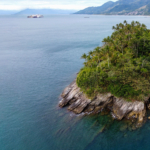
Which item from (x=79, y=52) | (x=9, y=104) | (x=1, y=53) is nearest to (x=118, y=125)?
(x=9, y=104)

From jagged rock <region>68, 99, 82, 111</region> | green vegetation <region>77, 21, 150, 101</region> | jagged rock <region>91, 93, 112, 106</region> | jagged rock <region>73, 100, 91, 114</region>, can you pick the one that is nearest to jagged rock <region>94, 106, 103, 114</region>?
jagged rock <region>91, 93, 112, 106</region>

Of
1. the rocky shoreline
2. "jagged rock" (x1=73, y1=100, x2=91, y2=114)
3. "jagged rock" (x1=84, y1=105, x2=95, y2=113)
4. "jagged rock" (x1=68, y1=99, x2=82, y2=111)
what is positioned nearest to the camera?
the rocky shoreline

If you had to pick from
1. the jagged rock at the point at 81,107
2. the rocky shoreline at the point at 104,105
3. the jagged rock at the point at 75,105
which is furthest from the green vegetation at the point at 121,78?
the jagged rock at the point at 75,105

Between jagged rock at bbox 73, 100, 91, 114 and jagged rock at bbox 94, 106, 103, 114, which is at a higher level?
jagged rock at bbox 73, 100, 91, 114

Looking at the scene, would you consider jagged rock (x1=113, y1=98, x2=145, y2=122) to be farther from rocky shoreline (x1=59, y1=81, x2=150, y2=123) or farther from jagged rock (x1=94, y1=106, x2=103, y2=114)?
jagged rock (x1=94, y1=106, x2=103, y2=114)

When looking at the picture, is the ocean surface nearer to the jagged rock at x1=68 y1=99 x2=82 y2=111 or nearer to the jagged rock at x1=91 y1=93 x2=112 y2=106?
the jagged rock at x1=68 y1=99 x2=82 y2=111

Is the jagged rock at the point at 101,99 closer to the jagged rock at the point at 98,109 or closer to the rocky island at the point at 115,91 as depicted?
the rocky island at the point at 115,91

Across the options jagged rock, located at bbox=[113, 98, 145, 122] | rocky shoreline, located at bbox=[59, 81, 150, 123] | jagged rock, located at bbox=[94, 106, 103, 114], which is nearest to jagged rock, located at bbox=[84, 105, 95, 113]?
rocky shoreline, located at bbox=[59, 81, 150, 123]

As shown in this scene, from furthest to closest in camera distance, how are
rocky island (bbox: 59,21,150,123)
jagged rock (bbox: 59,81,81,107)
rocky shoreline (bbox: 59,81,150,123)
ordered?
jagged rock (bbox: 59,81,81,107) → rocky island (bbox: 59,21,150,123) → rocky shoreline (bbox: 59,81,150,123)

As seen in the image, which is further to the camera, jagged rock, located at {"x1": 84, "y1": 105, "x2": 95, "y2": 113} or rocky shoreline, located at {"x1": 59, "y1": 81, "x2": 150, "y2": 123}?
jagged rock, located at {"x1": 84, "y1": 105, "x2": 95, "y2": 113}

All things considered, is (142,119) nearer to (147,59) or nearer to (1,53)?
(147,59)
